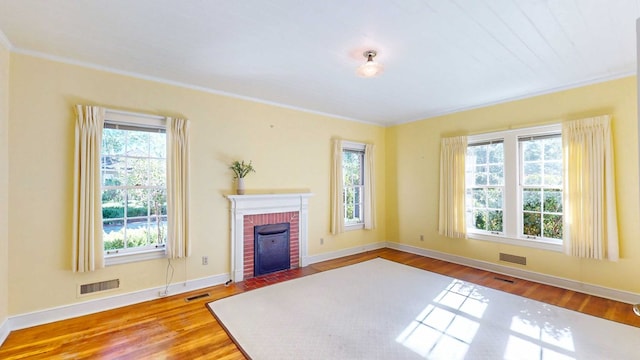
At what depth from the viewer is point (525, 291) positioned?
12.2 feet

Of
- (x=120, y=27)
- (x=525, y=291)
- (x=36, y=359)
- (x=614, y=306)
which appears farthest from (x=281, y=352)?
(x=614, y=306)

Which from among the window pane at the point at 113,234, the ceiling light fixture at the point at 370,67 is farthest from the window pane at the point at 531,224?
the window pane at the point at 113,234

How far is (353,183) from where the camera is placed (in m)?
5.87

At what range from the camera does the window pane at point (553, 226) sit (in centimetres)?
398

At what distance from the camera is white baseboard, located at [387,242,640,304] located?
135 inches

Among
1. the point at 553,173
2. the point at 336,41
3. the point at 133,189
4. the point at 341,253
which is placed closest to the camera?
the point at 336,41

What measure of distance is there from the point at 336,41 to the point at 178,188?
2.62m

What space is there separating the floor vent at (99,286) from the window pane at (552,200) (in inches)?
229

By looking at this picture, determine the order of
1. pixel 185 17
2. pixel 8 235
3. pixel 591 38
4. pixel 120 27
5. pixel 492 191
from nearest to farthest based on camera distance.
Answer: pixel 185 17 → pixel 120 27 → pixel 591 38 → pixel 8 235 → pixel 492 191

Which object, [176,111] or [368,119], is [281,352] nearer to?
[176,111]

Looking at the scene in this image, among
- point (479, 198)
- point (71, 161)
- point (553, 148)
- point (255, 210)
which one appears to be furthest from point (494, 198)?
point (71, 161)

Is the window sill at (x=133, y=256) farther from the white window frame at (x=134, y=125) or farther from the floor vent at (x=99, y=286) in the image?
the floor vent at (x=99, y=286)

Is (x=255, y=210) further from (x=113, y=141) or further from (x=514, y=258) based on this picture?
(x=514, y=258)

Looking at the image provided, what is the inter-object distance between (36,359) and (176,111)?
9.20ft
